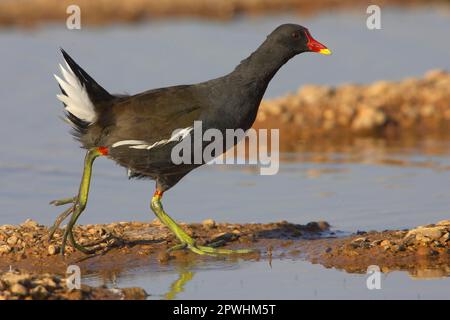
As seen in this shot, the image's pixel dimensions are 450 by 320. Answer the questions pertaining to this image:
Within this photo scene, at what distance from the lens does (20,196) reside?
11156 millimetres

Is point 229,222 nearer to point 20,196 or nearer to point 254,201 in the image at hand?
point 254,201

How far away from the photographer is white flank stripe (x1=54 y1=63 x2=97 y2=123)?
26.7 ft

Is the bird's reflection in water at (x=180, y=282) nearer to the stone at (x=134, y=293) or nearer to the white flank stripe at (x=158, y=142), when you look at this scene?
the stone at (x=134, y=293)

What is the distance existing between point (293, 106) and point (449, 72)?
296 centimetres

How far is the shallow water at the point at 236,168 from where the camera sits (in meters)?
7.83

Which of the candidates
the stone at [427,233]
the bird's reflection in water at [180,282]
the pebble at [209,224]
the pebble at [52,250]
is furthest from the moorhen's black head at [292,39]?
the pebble at [52,250]

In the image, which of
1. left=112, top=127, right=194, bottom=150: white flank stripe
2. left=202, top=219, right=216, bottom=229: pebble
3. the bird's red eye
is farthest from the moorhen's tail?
the bird's red eye

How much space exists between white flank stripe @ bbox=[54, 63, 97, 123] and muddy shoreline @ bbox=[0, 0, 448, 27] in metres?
13.8

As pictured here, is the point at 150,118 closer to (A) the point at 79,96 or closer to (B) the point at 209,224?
(A) the point at 79,96

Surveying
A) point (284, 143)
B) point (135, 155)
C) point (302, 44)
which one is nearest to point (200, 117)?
point (135, 155)

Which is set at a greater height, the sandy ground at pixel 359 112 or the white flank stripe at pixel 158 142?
the sandy ground at pixel 359 112

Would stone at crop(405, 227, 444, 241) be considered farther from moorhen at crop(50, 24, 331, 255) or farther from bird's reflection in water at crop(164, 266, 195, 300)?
bird's reflection in water at crop(164, 266, 195, 300)
